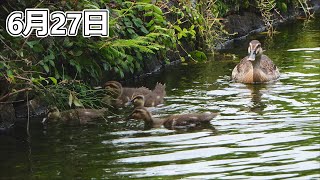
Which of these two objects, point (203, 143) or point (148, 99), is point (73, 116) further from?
point (203, 143)

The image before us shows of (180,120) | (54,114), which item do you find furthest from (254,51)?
(54,114)

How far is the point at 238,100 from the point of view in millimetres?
12820

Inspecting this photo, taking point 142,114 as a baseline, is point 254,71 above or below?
above

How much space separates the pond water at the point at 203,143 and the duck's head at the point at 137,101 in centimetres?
25

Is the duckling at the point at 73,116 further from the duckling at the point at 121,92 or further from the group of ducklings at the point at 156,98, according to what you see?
the duckling at the point at 121,92

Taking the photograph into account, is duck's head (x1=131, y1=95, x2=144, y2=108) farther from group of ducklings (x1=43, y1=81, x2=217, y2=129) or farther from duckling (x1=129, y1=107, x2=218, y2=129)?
duckling (x1=129, y1=107, x2=218, y2=129)

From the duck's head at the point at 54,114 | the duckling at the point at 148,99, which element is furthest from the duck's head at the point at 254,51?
the duck's head at the point at 54,114

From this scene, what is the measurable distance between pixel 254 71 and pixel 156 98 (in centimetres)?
283

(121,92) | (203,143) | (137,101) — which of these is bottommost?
(203,143)

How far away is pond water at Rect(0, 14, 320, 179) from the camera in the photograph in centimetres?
899

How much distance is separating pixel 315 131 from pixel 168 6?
665 centimetres

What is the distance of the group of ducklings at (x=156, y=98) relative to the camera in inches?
443

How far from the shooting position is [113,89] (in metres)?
13.1

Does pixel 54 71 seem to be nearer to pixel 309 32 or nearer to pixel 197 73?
pixel 197 73
